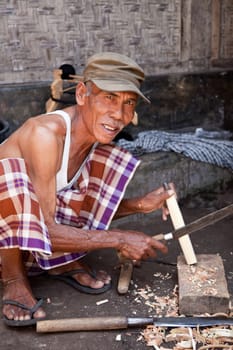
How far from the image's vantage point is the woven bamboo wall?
395cm

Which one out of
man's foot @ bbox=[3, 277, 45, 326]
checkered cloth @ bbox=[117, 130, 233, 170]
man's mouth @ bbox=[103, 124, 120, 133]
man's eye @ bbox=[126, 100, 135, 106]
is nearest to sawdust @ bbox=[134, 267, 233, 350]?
man's foot @ bbox=[3, 277, 45, 326]

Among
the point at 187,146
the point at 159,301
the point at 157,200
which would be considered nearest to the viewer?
the point at 159,301

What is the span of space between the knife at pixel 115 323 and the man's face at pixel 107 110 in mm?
880

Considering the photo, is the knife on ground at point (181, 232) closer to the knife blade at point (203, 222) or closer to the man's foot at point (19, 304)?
the knife blade at point (203, 222)

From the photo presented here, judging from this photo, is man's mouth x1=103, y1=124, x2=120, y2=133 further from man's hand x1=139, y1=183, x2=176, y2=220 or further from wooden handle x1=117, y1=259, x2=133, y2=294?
wooden handle x1=117, y1=259, x2=133, y2=294

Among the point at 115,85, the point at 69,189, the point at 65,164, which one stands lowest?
the point at 69,189

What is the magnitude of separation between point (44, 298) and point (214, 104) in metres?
2.93

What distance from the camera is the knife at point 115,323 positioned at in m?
2.30

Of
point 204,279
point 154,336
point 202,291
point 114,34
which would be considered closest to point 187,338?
point 154,336

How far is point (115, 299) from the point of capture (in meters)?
2.62

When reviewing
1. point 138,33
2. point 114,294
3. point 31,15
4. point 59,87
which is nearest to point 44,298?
point 114,294

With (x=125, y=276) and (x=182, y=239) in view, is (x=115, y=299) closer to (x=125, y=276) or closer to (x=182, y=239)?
(x=125, y=276)

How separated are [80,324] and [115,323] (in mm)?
166

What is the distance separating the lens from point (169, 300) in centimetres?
258
